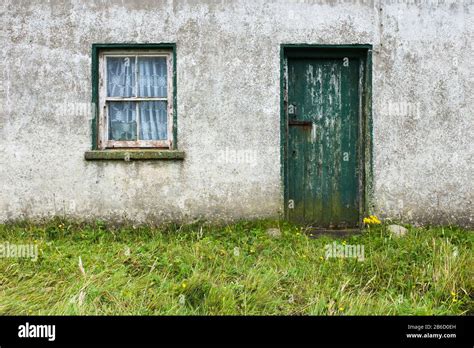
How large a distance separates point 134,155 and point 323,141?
2721mm

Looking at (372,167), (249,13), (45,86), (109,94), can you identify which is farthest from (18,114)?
(372,167)

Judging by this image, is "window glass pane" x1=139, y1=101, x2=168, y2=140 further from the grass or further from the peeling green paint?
the peeling green paint

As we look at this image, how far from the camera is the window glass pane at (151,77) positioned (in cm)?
717

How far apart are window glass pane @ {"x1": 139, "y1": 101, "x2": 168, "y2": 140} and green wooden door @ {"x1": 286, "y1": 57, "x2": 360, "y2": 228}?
5.95 ft

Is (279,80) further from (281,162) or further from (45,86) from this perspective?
(45,86)

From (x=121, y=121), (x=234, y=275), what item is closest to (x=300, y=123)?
(x=121, y=121)

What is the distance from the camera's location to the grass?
4.34 meters

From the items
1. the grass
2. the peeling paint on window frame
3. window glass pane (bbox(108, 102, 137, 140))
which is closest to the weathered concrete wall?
the peeling paint on window frame

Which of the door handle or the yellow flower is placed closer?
the yellow flower

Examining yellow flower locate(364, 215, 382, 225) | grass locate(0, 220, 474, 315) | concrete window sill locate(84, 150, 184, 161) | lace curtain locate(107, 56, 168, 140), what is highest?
lace curtain locate(107, 56, 168, 140)

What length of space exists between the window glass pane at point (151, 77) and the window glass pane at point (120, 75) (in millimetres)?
114

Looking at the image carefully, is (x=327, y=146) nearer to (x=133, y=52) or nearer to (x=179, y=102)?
(x=179, y=102)

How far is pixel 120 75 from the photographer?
717 centimetres

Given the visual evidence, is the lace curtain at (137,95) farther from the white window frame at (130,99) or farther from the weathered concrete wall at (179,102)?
the weathered concrete wall at (179,102)
